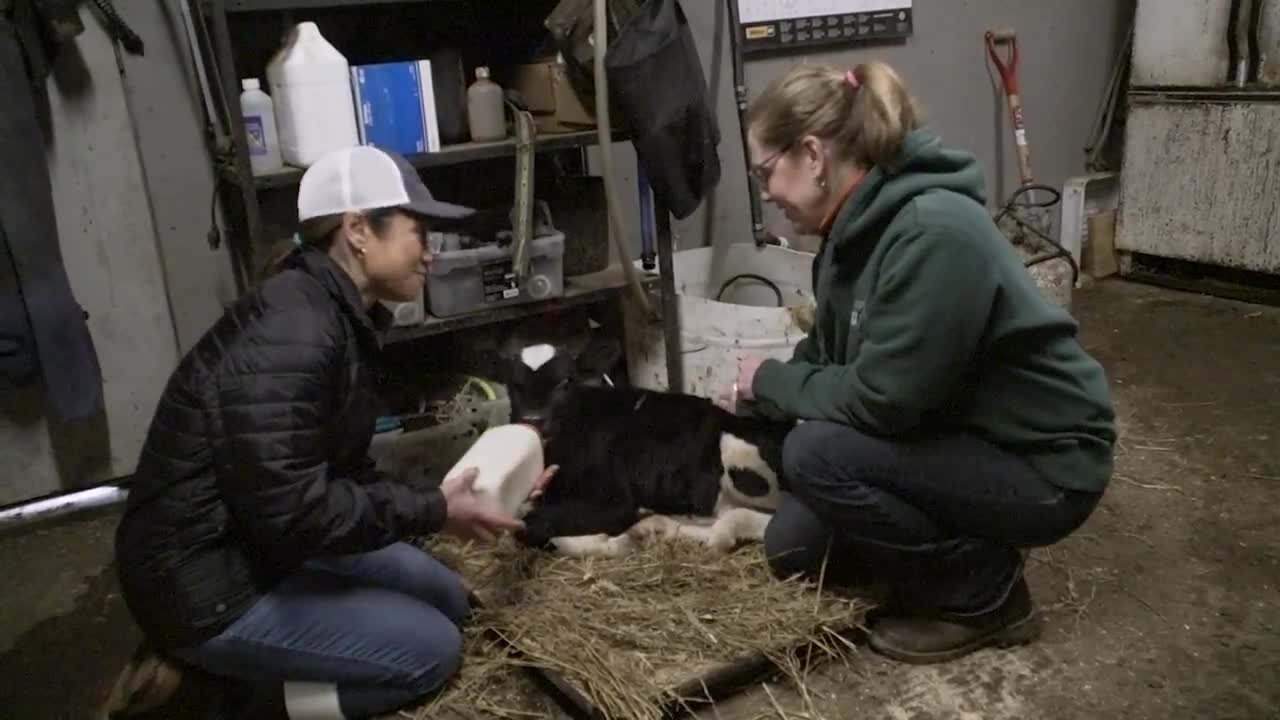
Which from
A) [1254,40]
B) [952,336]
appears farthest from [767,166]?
[1254,40]

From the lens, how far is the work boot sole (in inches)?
68.5

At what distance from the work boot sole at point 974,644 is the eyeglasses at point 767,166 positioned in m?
0.81

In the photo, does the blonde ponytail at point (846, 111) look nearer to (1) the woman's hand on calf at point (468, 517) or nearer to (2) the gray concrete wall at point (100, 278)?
(1) the woman's hand on calf at point (468, 517)

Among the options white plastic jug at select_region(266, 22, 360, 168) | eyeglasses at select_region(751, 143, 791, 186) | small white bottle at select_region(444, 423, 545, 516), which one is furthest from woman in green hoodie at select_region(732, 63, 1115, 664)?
white plastic jug at select_region(266, 22, 360, 168)

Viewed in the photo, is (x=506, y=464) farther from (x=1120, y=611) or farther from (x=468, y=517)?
(x=1120, y=611)

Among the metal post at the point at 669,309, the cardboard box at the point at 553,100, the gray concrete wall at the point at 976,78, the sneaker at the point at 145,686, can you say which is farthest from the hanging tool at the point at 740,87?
the sneaker at the point at 145,686

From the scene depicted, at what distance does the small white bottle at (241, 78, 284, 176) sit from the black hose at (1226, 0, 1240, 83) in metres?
3.17

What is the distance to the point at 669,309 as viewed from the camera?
2570mm

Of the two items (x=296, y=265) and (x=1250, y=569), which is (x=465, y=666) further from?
(x=1250, y=569)

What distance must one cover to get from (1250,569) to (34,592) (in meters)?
2.49

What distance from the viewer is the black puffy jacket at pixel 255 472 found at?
1.39m

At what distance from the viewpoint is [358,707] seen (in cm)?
161

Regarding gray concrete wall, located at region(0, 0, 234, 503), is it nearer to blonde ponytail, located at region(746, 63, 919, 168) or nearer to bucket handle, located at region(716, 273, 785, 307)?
bucket handle, located at region(716, 273, 785, 307)

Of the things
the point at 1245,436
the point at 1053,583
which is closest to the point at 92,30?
the point at 1053,583
